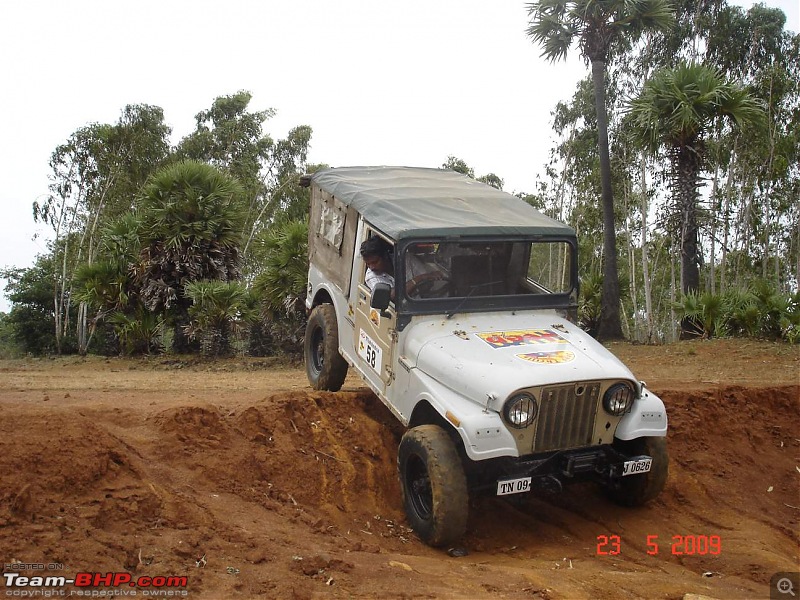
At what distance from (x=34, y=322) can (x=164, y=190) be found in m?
12.9

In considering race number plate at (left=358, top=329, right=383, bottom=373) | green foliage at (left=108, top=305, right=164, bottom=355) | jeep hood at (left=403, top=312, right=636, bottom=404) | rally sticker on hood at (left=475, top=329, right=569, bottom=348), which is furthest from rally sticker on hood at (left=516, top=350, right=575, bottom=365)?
green foliage at (left=108, top=305, right=164, bottom=355)

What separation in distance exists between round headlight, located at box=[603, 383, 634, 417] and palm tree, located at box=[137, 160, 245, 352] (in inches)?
481

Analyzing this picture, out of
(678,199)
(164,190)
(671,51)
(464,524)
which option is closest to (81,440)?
(464,524)

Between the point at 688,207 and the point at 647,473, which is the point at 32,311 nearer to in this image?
the point at 688,207

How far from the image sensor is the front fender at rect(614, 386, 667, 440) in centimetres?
596

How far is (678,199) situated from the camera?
18.5m

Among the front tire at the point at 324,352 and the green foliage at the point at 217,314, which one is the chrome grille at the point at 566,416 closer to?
the front tire at the point at 324,352

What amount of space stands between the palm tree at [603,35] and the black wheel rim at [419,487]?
1364 centimetres

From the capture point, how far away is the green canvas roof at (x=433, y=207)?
670 centimetres

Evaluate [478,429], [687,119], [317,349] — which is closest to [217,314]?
[317,349]

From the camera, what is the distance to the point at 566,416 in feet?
19.0

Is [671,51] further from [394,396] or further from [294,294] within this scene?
[394,396]

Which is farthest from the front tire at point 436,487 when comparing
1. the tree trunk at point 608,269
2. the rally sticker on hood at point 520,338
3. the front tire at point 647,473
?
the tree trunk at point 608,269

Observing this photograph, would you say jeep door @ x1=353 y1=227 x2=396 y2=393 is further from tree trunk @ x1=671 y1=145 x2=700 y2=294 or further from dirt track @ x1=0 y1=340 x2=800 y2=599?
tree trunk @ x1=671 y1=145 x2=700 y2=294
